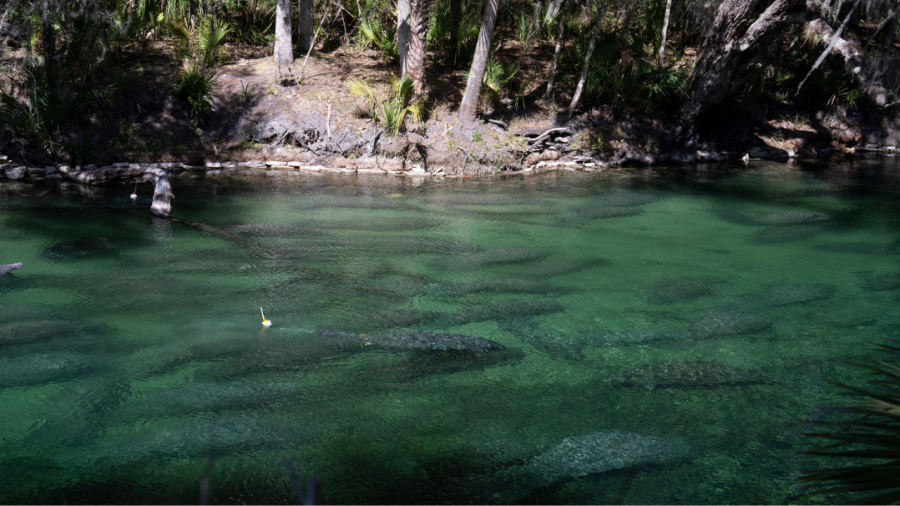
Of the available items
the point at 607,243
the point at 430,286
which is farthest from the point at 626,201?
the point at 430,286

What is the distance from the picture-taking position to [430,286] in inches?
Result: 247

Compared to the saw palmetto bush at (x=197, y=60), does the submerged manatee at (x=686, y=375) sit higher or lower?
lower

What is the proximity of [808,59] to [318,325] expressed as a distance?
14460 millimetres

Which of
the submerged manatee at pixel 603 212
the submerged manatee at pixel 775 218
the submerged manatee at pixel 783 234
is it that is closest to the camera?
the submerged manatee at pixel 783 234

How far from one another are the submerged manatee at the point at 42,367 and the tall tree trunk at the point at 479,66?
8798 millimetres

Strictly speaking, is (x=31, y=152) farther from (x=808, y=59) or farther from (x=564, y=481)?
(x=808, y=59)

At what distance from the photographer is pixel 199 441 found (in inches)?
145

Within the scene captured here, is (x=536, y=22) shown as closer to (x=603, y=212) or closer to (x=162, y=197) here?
(x=603, y=212)

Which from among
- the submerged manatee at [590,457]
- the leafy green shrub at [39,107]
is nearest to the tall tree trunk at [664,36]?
the leafy green shrub at [39,107]

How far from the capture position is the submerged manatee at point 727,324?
209 inches

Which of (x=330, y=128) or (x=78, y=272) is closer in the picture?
(x=78, y=272)

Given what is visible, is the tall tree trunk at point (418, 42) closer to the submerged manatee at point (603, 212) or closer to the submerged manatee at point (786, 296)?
the submerged manatee at point (603, 212)

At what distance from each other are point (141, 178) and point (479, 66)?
5960mm

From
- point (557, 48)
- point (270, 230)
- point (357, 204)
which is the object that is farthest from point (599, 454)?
point (557, 48)
